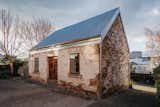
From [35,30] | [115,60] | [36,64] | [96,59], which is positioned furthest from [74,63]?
[35,30]

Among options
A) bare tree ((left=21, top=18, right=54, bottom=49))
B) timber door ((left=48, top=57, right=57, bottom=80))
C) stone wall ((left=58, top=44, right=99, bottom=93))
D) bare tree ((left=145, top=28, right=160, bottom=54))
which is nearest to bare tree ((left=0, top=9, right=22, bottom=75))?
bare tree ((left=21, top=18, right=54, bottom=49))

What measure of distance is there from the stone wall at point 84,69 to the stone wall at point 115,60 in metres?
0.51

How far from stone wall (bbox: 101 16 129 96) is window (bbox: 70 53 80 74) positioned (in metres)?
2.25

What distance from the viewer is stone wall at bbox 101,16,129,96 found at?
29.6 ft

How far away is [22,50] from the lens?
91.2ft

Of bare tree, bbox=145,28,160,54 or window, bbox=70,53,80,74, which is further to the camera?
bare tree, bbox=145,28,160,54

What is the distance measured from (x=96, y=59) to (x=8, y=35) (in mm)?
19933

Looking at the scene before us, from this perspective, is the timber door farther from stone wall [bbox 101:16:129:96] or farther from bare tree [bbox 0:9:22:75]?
bare tree [bbox 0:9:22:75]

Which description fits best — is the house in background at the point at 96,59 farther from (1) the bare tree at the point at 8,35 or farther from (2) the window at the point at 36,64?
(1) the bare tree at the point at 8,35

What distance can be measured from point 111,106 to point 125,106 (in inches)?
27.3

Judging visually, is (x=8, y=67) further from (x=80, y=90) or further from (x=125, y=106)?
(x=125, y=106)

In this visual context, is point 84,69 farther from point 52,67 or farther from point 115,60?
point 52,67

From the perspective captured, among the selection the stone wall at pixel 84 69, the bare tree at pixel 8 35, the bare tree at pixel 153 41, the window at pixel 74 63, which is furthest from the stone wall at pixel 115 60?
the bare tree at pixel 8 35

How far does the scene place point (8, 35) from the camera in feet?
77.2
